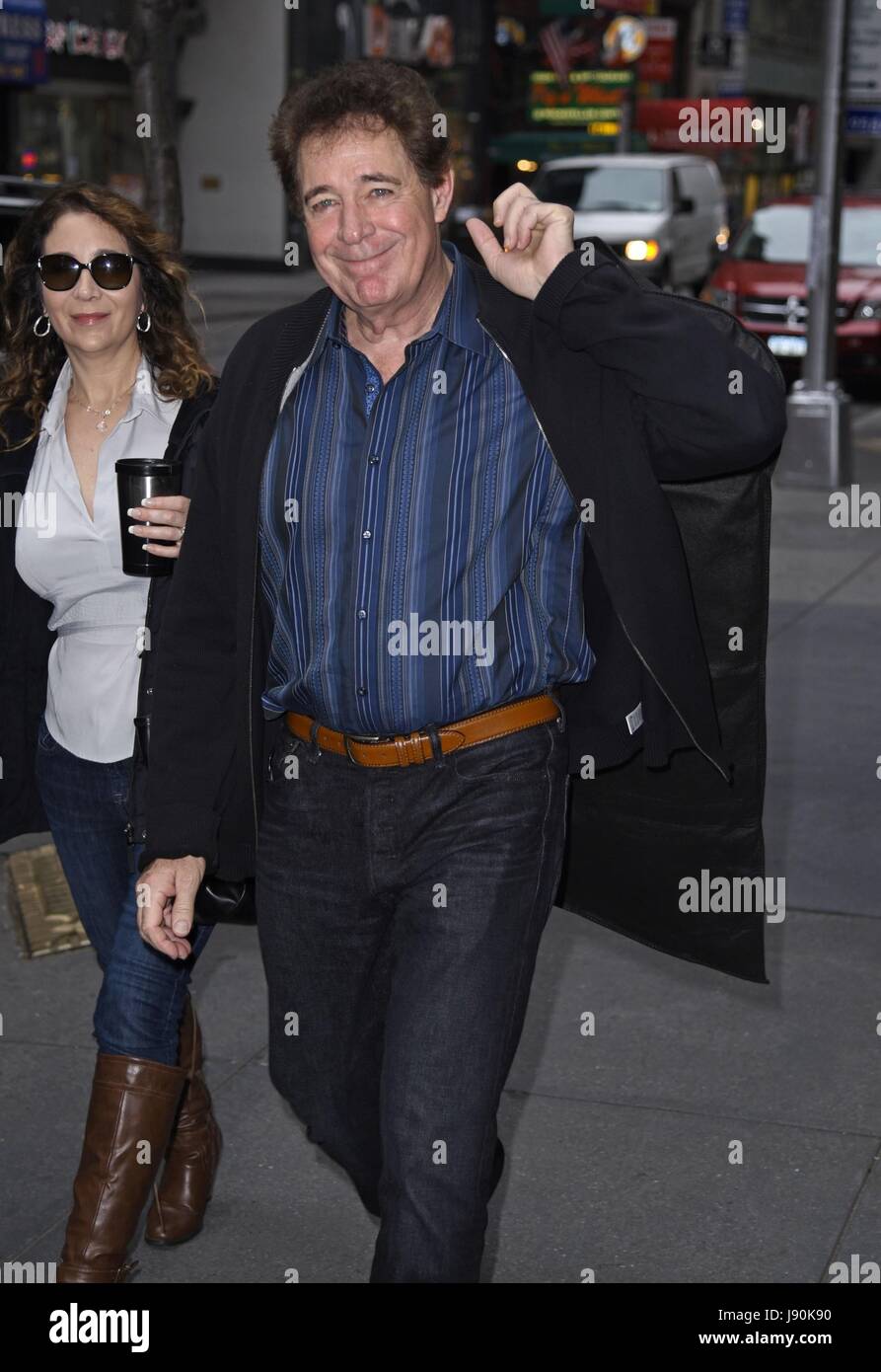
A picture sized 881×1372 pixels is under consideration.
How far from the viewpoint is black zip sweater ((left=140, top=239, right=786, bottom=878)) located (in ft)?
9.84

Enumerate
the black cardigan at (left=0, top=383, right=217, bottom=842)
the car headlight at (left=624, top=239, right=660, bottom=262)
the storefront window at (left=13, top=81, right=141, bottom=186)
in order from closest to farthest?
the black cardigan at (left=0, top=383, right=217, bottom=842), the car headlight at (left=624, top=239, right=660, bottom=262), the storefront window at (left=13, top=81, right=141, bottom=186)

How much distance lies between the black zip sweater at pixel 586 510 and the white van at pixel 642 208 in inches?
888

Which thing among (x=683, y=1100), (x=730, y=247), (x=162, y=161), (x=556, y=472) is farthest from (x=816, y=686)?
(x=730, y=247)

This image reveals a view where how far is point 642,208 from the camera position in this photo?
2650 cm

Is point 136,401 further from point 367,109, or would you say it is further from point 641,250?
point 641,250

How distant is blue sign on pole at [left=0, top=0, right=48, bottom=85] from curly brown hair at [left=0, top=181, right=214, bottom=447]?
2466 centimetres

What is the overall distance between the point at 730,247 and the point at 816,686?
1313 centimetres

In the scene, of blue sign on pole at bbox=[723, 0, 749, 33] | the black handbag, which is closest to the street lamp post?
the black handbag

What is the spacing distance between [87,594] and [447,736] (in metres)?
1.02

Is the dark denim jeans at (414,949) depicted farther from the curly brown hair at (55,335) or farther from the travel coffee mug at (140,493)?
the curly brown hair at (55,335)

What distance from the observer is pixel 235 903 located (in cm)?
354

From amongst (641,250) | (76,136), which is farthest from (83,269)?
(76,136)

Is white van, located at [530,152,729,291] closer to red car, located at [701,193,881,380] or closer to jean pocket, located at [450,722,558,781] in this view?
red car, located at [701,193,881,380]
